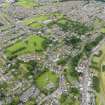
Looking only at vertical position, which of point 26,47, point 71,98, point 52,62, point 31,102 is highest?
point 31,102

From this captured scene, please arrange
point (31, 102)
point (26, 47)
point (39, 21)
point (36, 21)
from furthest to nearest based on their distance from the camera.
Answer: point (36, 21) < point (39, 21) < point (26, 47) < point (31, 102)

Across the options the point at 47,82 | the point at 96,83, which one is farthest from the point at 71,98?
the point at 96,83

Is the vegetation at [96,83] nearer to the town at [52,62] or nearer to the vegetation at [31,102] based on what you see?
the town at [52,62]

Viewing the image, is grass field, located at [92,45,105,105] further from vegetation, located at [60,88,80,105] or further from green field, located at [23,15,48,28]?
green field, located at [23,15,48,28]

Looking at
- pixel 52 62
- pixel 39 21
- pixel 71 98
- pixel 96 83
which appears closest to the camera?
pixel 71 98

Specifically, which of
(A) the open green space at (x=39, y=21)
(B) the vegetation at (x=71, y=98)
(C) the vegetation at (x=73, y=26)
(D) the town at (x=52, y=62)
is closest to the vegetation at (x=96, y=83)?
(D) the town at (x=52, y=62)

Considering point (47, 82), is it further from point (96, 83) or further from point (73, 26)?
point (73, 26)
